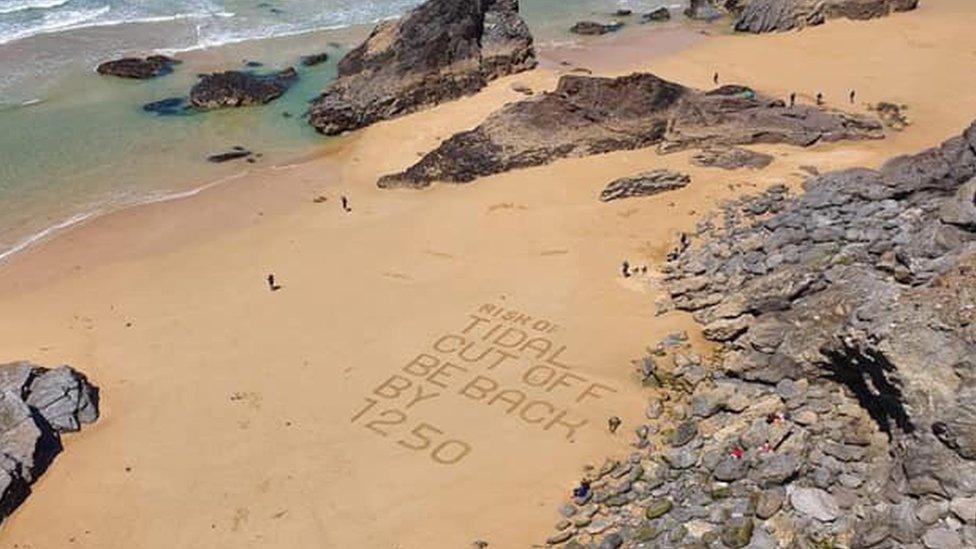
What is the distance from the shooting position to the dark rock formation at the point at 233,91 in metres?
42.6

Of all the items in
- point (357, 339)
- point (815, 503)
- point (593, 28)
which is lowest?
point (357, 339)

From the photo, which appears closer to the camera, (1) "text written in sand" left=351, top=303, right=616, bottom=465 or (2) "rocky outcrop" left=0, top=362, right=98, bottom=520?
(2) "rocky outcrop" left=0, top=362, right=98, bottom=520

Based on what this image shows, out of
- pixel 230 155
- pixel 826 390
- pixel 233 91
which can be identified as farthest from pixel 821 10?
pixel 826 390

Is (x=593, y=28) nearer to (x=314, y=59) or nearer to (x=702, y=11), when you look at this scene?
(x=702, y=11)

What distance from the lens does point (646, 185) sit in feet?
98.8

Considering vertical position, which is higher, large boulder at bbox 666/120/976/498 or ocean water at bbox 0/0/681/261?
large boulder at bbox 666/120/976/498

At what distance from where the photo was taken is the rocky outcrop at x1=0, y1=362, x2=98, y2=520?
19.5 m

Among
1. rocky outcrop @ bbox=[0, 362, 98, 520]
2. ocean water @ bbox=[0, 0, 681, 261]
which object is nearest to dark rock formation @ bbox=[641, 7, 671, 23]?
ocean water @ bbox=[0, 0, 681, 261]

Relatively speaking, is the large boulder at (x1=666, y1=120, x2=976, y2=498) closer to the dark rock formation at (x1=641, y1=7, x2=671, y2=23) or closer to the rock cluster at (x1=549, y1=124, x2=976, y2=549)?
the rock cluster at (x1=549, y1=124, x2=976, y2=549)

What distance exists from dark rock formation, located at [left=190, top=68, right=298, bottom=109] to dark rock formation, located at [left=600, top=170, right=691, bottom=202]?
20.1 meters

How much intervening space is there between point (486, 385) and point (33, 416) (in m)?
10.4

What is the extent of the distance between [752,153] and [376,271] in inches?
543

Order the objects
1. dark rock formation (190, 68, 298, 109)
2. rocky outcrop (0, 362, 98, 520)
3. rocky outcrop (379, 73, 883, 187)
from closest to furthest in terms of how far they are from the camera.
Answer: rocky outcrop (0, 362, 98, 520), rocky outcrop (379, 73, 883, 187), dark rock formation (190, 68, 298, 109)

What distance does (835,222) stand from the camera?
74.6 feet
